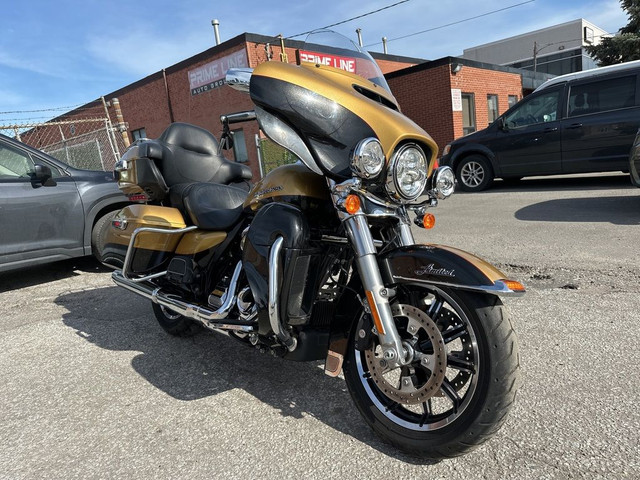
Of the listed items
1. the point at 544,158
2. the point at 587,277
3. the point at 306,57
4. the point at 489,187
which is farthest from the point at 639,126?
the point at 306,57

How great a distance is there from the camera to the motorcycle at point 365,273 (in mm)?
1862

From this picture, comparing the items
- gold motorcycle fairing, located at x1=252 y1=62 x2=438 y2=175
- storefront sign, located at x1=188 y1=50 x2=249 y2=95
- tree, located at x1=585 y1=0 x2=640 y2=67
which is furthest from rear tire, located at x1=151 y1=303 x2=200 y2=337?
tree, located at x1=585 y1=0 x2=640 y2=67

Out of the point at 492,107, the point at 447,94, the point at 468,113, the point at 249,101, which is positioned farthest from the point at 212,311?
the point at 492,107

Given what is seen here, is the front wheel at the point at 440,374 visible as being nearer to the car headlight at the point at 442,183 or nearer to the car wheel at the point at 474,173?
the car headlight at the point at 442,183

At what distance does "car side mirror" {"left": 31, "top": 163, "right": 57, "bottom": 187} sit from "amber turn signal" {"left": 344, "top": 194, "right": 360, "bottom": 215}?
4552 millimetres

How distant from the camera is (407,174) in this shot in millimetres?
2018

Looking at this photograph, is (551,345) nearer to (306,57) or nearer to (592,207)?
(306,57)

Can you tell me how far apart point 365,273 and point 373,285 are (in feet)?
0.21

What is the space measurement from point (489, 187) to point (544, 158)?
137cm

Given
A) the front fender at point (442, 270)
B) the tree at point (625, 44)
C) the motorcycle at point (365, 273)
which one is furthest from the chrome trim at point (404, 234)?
the tree at point (625, 44)

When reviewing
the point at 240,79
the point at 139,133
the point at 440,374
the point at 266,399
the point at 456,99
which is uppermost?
the point at 139,133

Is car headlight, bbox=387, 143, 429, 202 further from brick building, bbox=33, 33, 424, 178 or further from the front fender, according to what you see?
brick building, bbox=33, 33, 424, 178

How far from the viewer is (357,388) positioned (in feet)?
7.20

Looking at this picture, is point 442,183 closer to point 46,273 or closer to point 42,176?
point 42,176
